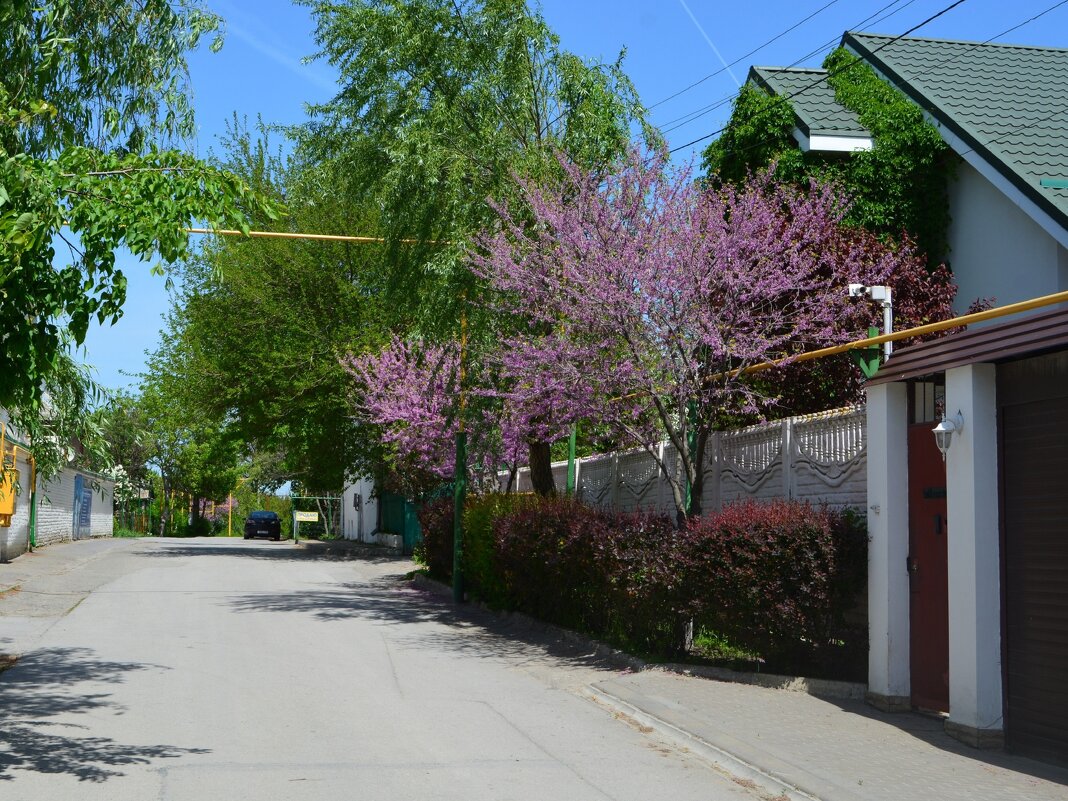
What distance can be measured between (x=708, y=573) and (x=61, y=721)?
227 inches

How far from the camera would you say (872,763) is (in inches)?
305

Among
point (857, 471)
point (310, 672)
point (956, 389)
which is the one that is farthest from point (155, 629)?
point (956, 389)

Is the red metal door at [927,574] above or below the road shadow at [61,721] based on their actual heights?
above

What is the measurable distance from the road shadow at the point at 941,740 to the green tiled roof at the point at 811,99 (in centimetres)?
1101

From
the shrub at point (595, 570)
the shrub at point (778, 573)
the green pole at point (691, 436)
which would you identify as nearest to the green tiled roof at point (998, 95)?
the green pole at point (691, 436)

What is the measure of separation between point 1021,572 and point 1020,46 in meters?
15.8

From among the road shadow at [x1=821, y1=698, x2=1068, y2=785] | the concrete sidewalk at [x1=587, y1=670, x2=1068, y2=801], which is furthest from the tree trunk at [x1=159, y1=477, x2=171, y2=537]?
the road shadow at [x1=821, y1=698, x2=1068, y2=785]

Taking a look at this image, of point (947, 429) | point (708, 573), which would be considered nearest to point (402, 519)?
point (708, 573)

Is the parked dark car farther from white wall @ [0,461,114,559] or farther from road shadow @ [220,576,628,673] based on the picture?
road shadow @ [220,576,628,673]

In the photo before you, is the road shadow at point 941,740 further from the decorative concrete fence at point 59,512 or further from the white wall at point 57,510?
the white wall at point 57,510

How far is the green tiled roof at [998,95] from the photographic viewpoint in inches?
614

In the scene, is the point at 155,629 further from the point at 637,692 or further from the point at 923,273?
the point at 923,273

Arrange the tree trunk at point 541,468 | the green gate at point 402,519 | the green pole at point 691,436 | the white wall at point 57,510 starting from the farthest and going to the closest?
the green gate at point 402,519 → the white wall at point 57,510 → the tree trunk at point 541,468 → the green pole at point 691,436

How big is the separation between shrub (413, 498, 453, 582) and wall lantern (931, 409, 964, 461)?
13362 mm
